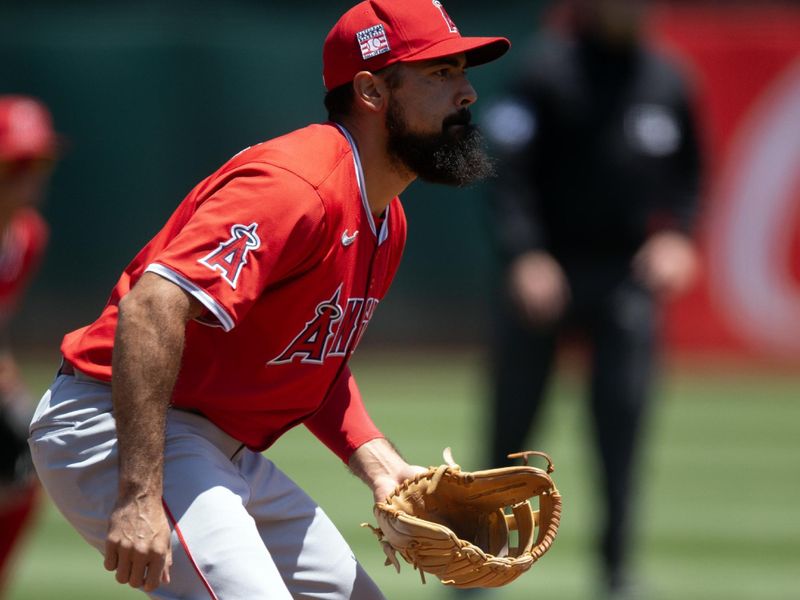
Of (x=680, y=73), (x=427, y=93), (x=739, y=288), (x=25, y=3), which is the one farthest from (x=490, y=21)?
(x=427, y=93)

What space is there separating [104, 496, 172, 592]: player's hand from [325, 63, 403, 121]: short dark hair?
4.01 ft

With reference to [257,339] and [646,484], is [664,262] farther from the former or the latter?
[257,339]

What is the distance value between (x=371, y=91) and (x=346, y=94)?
4.3 inches

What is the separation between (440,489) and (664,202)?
3.60m

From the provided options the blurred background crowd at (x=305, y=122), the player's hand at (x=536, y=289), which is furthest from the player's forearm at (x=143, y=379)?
the blurred background crowd at (x=305, y=122)

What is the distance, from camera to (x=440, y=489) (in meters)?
3.92

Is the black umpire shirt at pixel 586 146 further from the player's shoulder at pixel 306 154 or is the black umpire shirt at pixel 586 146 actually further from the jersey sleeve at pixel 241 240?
the jersey sleeve at pixel 241 240

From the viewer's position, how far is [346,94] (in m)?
3.97

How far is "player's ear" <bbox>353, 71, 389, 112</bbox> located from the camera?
3873 mm

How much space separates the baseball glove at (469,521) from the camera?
3768 millimetres

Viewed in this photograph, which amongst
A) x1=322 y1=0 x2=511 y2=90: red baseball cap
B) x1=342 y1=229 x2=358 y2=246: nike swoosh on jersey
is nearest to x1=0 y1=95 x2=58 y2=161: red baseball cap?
x1=322 y1=0 x2=511 y2=90: red baseball cap

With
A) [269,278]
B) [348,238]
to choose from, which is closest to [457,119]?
[348,238]

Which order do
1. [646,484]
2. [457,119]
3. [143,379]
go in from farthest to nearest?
[646,484] < [457,119] < [143,379]

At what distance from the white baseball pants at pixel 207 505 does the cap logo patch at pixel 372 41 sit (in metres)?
1.04
